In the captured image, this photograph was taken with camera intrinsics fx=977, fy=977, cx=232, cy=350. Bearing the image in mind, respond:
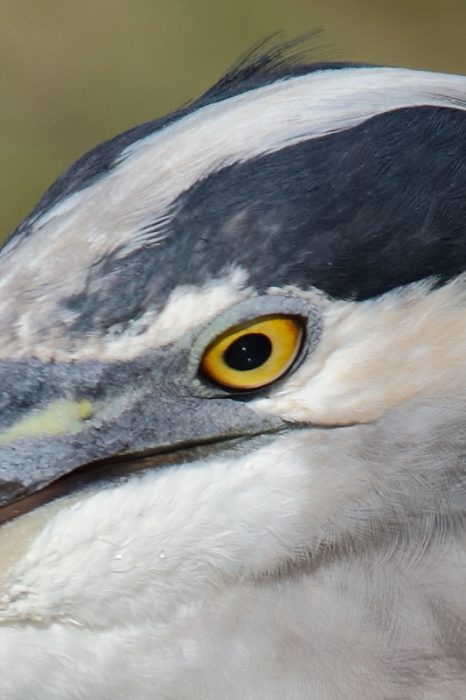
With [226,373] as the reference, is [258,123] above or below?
above

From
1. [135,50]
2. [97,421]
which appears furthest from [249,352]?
[135,50]

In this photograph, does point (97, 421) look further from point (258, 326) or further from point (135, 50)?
point (135, 50)

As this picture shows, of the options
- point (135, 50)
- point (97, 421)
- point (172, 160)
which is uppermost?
point (135, 50)

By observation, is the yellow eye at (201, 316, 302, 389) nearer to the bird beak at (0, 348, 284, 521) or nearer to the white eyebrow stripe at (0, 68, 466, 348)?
the bird beak at (0, 348, 284, 521)

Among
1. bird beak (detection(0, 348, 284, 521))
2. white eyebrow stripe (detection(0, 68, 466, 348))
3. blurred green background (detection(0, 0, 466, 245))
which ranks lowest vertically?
bird beak (detection(0, 348, 284, 521))

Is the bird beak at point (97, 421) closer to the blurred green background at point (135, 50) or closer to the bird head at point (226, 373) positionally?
the bird head at point (226, 373)

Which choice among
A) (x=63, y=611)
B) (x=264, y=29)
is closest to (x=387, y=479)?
(x=63, y=611)

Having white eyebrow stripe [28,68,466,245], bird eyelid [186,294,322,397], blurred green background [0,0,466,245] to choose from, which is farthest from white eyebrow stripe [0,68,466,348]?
blurred green background [0,0,466,245]
